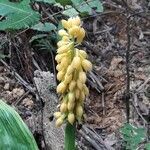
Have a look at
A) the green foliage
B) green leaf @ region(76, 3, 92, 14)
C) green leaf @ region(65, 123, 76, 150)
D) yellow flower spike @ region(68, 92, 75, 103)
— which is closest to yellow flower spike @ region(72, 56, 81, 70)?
yellow flower spike @ region(68, 92, 75, 103)

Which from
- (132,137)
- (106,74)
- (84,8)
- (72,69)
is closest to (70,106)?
(72,69)

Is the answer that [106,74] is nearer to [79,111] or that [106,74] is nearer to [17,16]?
[17,16]

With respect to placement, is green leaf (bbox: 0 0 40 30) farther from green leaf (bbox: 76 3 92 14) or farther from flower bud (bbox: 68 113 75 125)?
flower bud (bbox: 68 113 75 125)

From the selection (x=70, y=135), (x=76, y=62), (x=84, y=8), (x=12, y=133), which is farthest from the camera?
(x=84, y=8)

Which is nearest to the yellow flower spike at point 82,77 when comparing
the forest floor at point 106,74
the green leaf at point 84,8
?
the green leaf at point 84,8

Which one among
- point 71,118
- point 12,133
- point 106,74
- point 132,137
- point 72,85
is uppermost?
point 72,85

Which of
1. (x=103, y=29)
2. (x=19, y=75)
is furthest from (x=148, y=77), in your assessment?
(x=19, y=75)

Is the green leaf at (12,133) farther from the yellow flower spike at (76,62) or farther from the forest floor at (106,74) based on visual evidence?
the forest floor at (106,74)

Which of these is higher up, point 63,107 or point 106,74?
point 63,107
